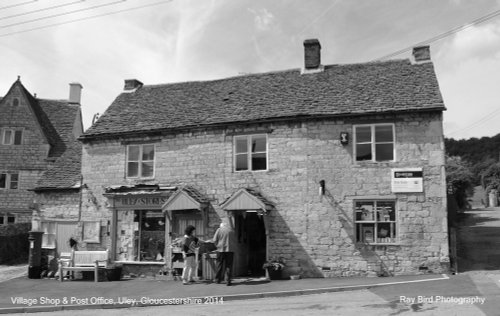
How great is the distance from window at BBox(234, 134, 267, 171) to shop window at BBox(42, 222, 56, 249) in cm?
906

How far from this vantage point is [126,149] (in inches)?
781

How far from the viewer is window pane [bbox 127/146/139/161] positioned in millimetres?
19750

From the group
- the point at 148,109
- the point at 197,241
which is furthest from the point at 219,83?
the point at 197,241

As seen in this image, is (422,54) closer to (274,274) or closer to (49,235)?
(274,274)

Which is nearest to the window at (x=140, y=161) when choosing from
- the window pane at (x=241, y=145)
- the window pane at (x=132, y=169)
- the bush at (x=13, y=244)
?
the window pane at (x=132, y=169)

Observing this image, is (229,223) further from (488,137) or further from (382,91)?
(488,137)

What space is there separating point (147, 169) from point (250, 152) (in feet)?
Result: 14.7

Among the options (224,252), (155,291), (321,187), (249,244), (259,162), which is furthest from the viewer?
(249,244)

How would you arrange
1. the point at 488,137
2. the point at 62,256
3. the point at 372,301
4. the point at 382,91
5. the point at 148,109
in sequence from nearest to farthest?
the point at 372,301
the point at 382,91
the point at 62,256
the point at 148,109
the point at 488,137

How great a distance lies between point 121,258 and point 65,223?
11.6 ft

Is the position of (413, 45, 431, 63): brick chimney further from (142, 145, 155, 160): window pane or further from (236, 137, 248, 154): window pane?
(142, 145, 155, 160): window pane

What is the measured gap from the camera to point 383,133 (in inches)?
648

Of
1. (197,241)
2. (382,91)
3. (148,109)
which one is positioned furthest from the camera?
(148,109)

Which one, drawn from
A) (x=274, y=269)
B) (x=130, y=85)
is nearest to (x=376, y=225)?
(x=274, y=269)
